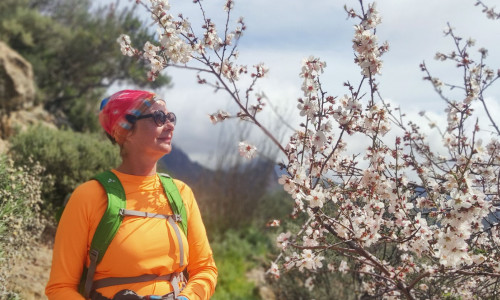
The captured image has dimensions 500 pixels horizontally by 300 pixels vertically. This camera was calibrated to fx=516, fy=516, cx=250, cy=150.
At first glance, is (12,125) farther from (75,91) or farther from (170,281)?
(170,281)

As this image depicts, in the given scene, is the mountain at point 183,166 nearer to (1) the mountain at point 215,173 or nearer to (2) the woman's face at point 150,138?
(1) the mountain at point 215,173

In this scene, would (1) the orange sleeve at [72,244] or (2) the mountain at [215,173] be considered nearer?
(1) the orange sleeve at [72,244]

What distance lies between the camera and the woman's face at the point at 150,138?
91.7 inches

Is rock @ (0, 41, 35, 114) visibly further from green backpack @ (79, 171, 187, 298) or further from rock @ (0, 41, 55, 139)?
green backpack @ (79, 171, 187, 298)

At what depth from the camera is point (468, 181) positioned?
7.75 ft

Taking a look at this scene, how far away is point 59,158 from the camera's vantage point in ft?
22.3

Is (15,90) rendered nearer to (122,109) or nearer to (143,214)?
(122,109)

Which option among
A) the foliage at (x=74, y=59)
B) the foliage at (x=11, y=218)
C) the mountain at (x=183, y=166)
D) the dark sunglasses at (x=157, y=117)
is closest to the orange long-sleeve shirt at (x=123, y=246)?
the dark sunglasses at (x=157, y=117)

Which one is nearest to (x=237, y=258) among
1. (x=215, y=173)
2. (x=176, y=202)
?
(x=215, y=173)

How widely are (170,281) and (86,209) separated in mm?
479

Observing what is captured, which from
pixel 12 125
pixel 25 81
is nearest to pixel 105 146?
pixel 12 125

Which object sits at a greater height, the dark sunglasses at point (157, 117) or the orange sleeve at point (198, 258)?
the dark sunglasses at point (157, 117)

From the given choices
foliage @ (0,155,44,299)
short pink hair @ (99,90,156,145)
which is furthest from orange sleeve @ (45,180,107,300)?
foliage @ (0,155,44,299)

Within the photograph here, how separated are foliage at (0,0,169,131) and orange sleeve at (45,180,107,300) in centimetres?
1105
